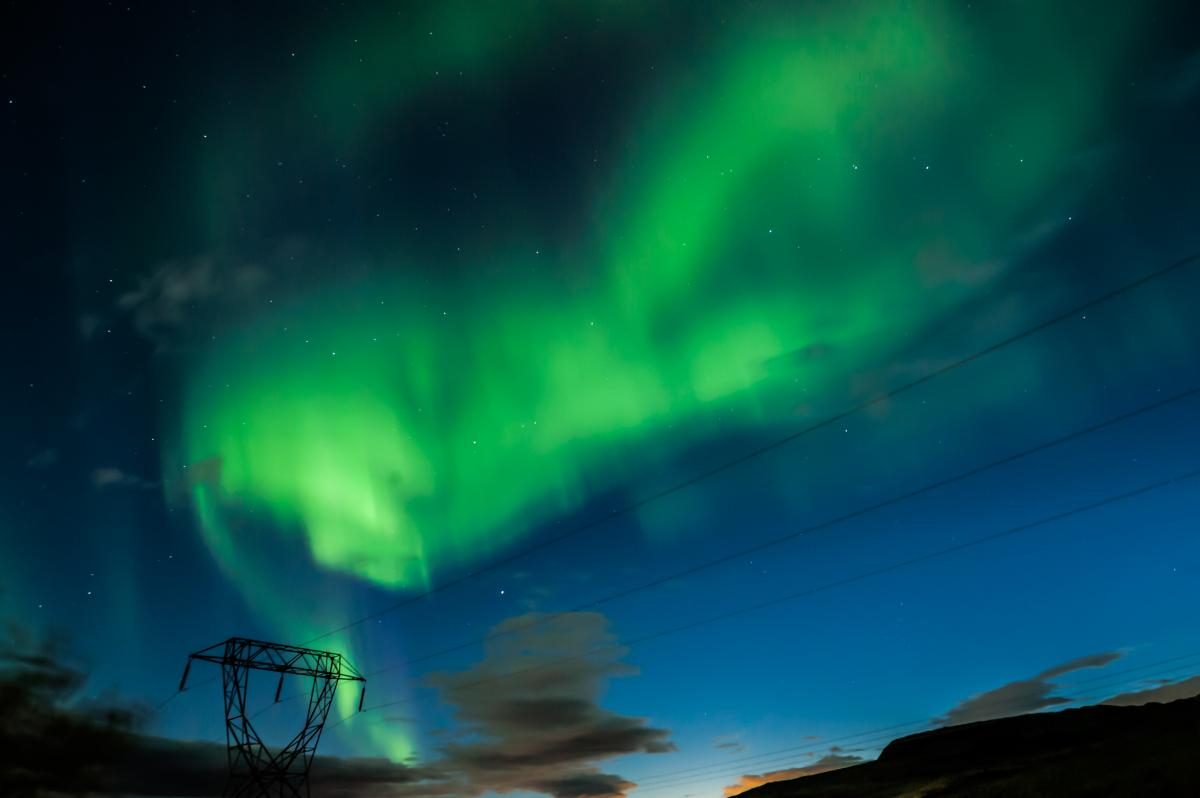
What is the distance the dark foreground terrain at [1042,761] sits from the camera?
2016 inches

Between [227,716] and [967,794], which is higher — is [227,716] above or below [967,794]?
above

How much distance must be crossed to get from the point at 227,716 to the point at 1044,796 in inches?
2400

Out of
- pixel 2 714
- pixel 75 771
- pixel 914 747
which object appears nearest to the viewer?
pixel 2 714

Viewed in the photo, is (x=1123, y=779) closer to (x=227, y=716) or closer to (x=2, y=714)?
(x=227, y=716)

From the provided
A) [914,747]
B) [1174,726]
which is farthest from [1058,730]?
[1174,726]

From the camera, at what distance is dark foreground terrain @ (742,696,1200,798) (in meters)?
51.2

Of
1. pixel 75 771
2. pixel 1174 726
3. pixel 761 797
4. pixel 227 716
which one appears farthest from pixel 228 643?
pixel 761 797

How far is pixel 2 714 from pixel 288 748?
92890 mm

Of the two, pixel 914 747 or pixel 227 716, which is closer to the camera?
pixel 227 716

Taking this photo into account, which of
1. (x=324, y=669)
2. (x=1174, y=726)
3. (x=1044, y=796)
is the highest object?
(x=324, y=669)

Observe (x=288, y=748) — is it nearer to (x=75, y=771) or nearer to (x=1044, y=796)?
(x=1044, y=796)

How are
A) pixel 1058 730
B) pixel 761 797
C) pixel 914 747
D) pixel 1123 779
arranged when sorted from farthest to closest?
pixel 914 747 → pixel 1058 730 → pixel 761 797 → pixel 1123 779

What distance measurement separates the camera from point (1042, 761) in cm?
9106

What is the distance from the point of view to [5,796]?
323ft
